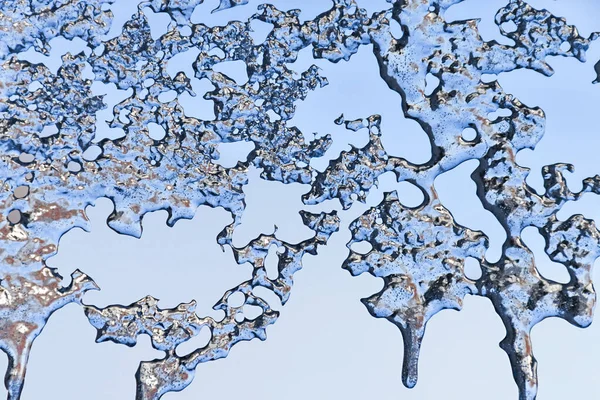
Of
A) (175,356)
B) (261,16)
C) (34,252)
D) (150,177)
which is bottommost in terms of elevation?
(175,356)

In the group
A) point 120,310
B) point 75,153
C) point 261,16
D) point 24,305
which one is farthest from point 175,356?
point 261,16

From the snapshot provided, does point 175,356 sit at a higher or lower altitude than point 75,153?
lower

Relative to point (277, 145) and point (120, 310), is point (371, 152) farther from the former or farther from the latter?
point (120, 310)

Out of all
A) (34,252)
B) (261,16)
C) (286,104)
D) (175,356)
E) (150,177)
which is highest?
(261,16)

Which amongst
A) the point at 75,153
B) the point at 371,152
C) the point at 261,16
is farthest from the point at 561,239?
the point at 75,153

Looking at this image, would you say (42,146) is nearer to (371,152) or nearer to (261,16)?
(261,16)

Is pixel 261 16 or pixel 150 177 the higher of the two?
pixel 261 16
